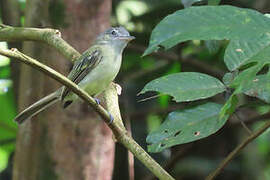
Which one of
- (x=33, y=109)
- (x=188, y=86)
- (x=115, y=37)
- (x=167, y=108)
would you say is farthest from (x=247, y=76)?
(x=167, y=108)

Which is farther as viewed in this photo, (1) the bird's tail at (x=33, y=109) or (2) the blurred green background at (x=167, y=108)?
(2) the blurred green background at (x=167, y=108)

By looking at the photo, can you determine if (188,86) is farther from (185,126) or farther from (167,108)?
(167,108)

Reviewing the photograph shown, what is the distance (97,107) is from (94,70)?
4.21ft

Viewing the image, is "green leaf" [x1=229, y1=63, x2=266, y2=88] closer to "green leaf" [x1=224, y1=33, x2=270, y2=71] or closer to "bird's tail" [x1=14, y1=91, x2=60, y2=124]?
"green leaf" [x1=224, y1=33, x2=270, y2=71]

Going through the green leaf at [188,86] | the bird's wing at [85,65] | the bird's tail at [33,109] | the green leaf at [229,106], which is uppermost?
the green leaf at [229,106]

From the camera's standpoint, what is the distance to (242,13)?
147 centimetres

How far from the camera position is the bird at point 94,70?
2.84 meters

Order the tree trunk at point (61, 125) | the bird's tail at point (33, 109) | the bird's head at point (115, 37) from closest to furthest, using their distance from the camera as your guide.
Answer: the bird's tail at point (33, 109) → the tree trunk at point (61, 125) → the bird's head at point (115, 37)

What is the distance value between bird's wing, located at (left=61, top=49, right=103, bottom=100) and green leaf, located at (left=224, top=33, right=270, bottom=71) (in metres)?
1.40

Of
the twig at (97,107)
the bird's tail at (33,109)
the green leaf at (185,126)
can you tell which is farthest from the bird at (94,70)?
the green leaf at (185,126)

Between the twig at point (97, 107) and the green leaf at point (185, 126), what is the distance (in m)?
0.06

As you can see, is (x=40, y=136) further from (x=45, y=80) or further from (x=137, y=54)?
(x=137, y=54)

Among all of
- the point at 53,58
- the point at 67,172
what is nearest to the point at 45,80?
the point at 53,58

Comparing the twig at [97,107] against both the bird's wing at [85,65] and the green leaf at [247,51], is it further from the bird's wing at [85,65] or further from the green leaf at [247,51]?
the bird's wing at [85,65]
